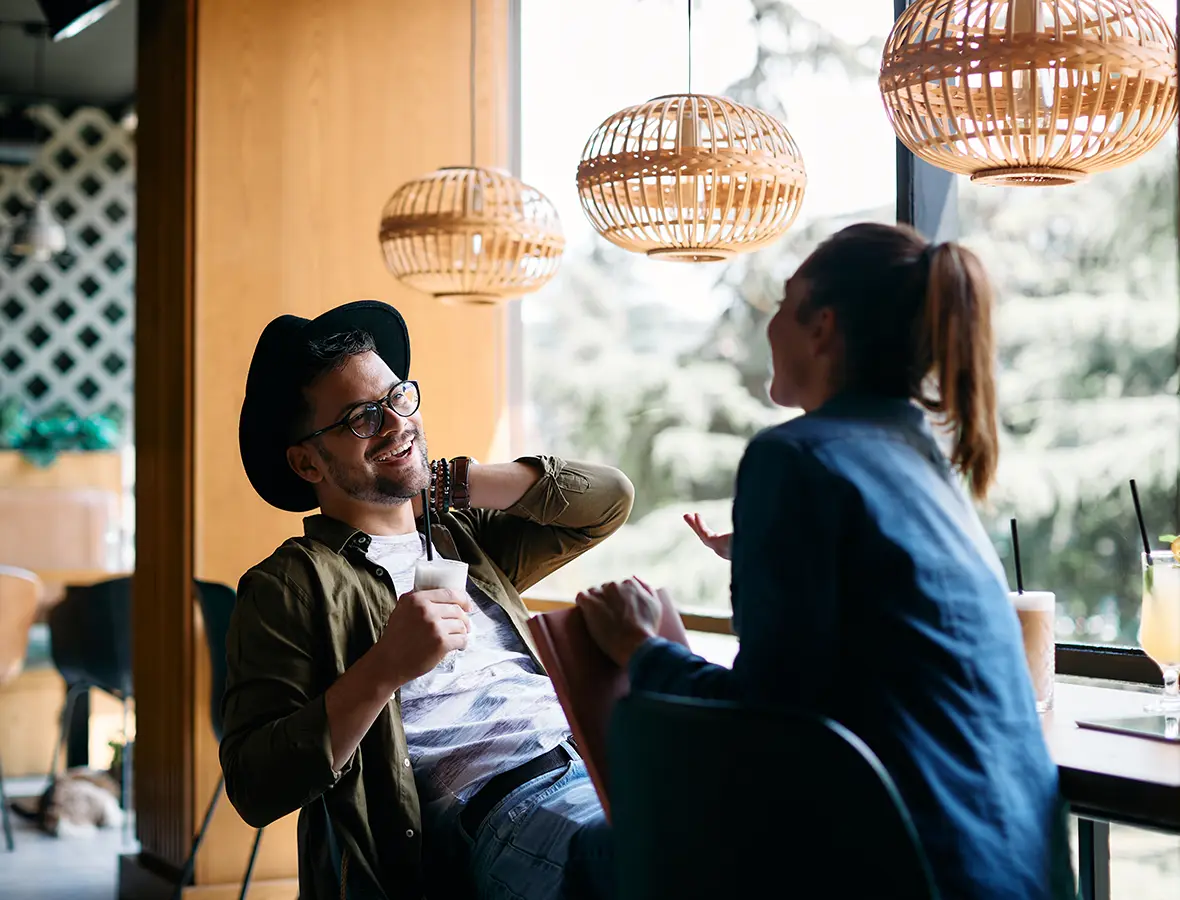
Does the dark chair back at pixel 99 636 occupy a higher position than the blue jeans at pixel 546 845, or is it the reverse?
the blue jeans at pixel 546 845

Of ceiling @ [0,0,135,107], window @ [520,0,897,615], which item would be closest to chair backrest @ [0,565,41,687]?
ceiling @ [0,0,135,107]

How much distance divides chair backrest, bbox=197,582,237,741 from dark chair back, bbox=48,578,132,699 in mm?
1236

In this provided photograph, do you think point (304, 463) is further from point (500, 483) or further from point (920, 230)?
point (920, 230)

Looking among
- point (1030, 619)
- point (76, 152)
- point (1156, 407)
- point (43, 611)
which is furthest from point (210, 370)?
point (1156, 407)

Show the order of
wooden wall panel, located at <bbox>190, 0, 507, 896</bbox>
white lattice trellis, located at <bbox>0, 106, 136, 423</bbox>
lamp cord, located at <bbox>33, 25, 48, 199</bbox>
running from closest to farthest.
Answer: wooden wall panel, located at <bbox>190, 0, 507, 896</bbox>, lamp cord, located at <bbox>33, 25, 48, 199</bbox>, white lattice trellis, located at <bbox>0, 106, 136, 423</bbox>

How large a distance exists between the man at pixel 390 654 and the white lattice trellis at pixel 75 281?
5.10 meters

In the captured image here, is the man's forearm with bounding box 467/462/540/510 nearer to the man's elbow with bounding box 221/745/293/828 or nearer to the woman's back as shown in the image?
the man's elbow with bounding box 221/745/293/828

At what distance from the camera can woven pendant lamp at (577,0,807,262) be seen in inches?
74.4

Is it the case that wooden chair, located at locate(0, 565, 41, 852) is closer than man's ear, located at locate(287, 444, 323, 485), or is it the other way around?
man's ear, located at locate(287, 444, 323, 485)

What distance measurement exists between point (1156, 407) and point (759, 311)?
2.91m

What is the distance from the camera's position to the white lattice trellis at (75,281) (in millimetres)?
6309

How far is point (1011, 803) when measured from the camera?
103 cm

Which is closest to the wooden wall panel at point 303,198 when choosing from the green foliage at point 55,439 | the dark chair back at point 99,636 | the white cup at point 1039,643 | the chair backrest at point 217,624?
the chair backrest at point 217,624

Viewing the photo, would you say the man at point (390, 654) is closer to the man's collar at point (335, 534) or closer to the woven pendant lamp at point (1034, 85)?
the man's collar at point (335, 534)
